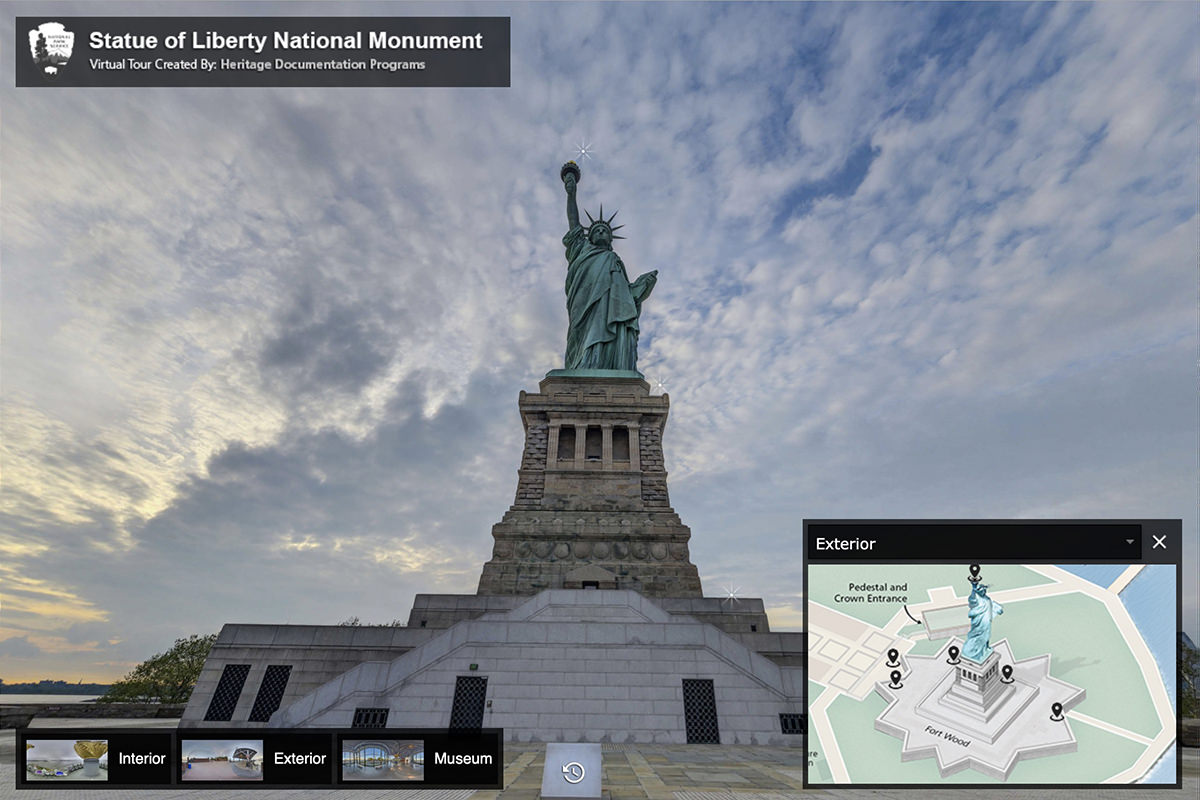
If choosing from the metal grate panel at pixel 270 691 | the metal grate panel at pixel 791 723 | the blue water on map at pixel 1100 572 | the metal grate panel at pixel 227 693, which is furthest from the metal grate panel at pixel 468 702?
the blue water on map at pixel 1100 572

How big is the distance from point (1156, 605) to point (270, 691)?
27502 millimetres

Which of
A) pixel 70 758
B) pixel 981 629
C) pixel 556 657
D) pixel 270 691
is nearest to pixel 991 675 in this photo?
pixel 981 629

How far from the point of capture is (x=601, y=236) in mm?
50062

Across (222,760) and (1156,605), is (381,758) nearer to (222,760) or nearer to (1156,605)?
(222,760)

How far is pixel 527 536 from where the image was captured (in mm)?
35594

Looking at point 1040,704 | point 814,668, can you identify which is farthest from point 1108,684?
point 814,668

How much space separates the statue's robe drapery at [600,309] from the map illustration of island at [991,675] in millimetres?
35271

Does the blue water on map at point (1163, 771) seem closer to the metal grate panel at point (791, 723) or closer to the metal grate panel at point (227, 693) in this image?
the metal grate panel at point (791, 723)

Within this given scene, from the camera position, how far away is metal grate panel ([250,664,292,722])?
2541 centimetres

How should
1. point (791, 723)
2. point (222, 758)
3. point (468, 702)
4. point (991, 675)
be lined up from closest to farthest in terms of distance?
1. point (991, 675)
2. point (222, 758)
3. point (791, 723)
4. point (468, 702)

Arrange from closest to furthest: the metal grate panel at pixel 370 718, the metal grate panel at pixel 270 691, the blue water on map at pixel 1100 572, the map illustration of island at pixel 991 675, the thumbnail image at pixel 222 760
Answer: the map illustration of island at pixel 991 675, the blue water on map at pixel 1100 572, the thumbnail image at pixel 222 760, the metal grate panel at pixel 370 718, the metal grate panel at pixel 270 691

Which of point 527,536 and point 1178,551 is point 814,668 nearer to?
point 1178,551

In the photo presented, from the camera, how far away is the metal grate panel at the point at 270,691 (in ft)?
83.4

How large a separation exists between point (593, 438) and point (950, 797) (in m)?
29.8
